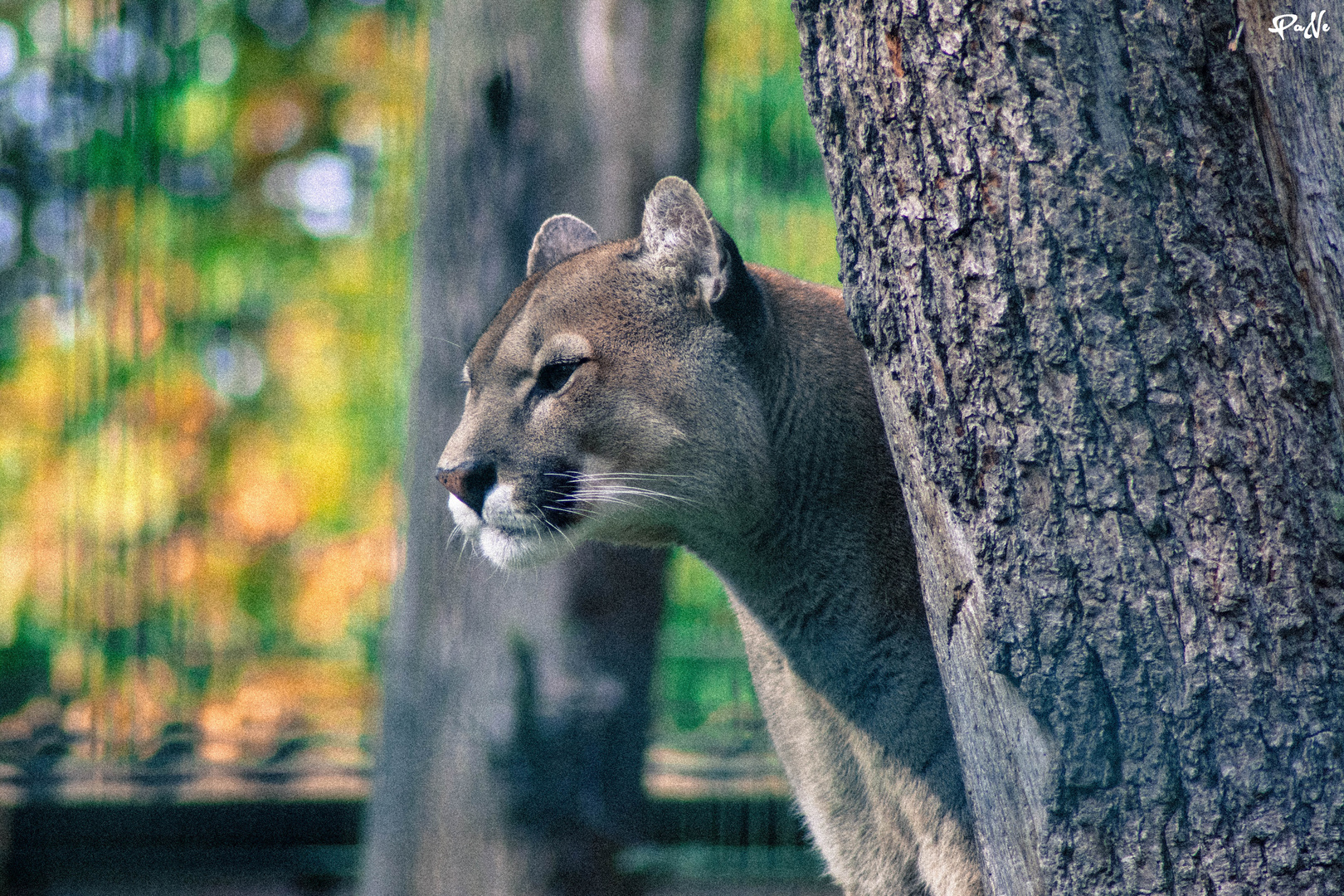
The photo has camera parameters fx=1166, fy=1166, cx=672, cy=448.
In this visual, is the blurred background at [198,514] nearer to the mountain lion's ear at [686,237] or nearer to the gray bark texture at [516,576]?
the gray bark texture at [516,576]

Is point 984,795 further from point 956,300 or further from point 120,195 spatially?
point 120,195

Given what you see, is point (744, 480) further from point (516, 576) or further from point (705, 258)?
point (516, 576)

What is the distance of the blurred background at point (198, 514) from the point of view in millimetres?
6133

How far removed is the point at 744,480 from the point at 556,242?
1226 mm

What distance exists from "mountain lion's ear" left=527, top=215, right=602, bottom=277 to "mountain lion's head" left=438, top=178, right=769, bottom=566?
0.63m

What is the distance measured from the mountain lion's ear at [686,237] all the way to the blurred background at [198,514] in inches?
101

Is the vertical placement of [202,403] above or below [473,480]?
above

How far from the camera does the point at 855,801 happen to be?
333 cm

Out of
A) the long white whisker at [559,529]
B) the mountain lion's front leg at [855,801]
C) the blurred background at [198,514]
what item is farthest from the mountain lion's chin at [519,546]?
the blurred background at [198,514]

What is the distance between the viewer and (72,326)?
6559mm
